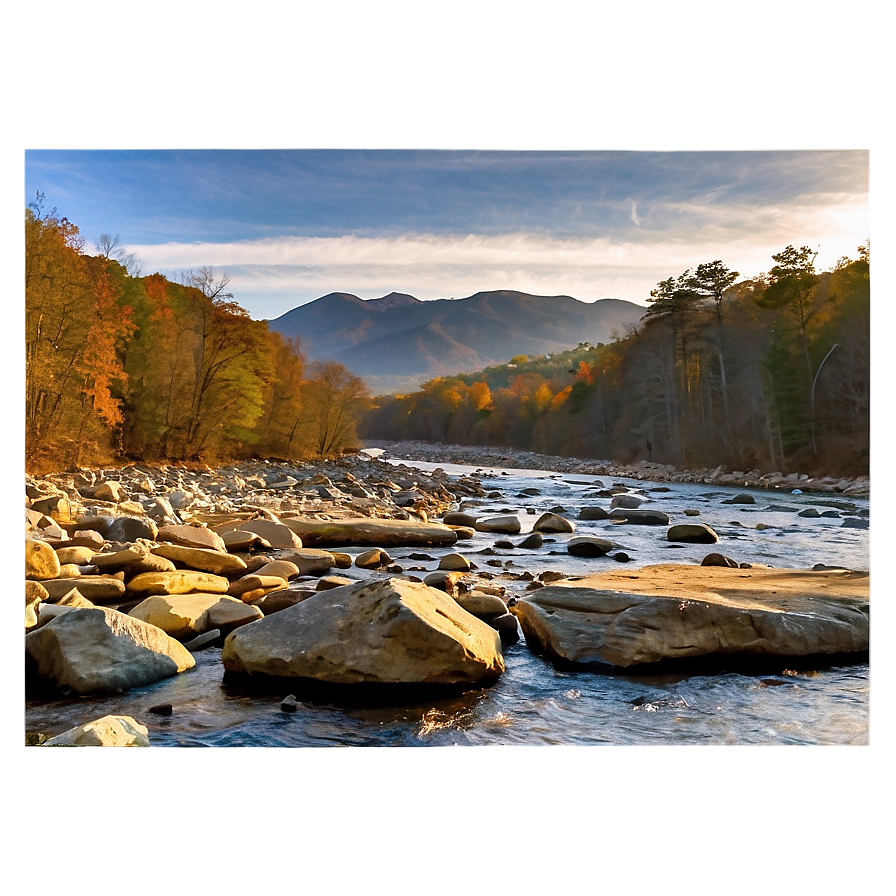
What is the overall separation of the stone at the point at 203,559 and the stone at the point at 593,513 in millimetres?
1978

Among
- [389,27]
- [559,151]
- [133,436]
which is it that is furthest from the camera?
[133,436]

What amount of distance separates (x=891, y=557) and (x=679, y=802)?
4.54 ft

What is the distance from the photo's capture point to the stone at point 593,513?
4011 millimetres

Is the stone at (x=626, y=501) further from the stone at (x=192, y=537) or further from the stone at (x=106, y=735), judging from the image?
the stone at (x=106, y=735)

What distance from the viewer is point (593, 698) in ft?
9.68

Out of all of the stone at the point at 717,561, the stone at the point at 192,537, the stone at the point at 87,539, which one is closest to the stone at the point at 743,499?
the stone at the point at 717,561

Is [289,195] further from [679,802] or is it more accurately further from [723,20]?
[679,802]

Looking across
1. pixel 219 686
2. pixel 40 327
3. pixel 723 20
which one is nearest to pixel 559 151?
pixel 723 20

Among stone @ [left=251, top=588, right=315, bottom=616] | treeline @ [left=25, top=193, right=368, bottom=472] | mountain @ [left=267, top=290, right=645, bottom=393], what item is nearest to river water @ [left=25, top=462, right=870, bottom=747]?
stone @ [left=251, top=588, right=315, bottom=616]

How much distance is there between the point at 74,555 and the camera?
390cm

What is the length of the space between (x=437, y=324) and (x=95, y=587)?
2227 mm

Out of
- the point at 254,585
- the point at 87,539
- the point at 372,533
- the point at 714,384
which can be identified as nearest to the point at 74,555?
the point at 87,539

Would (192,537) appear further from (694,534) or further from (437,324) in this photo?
(694,534)

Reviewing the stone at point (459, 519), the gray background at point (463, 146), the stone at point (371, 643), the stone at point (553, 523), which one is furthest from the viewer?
the stone at point (459, 519)
